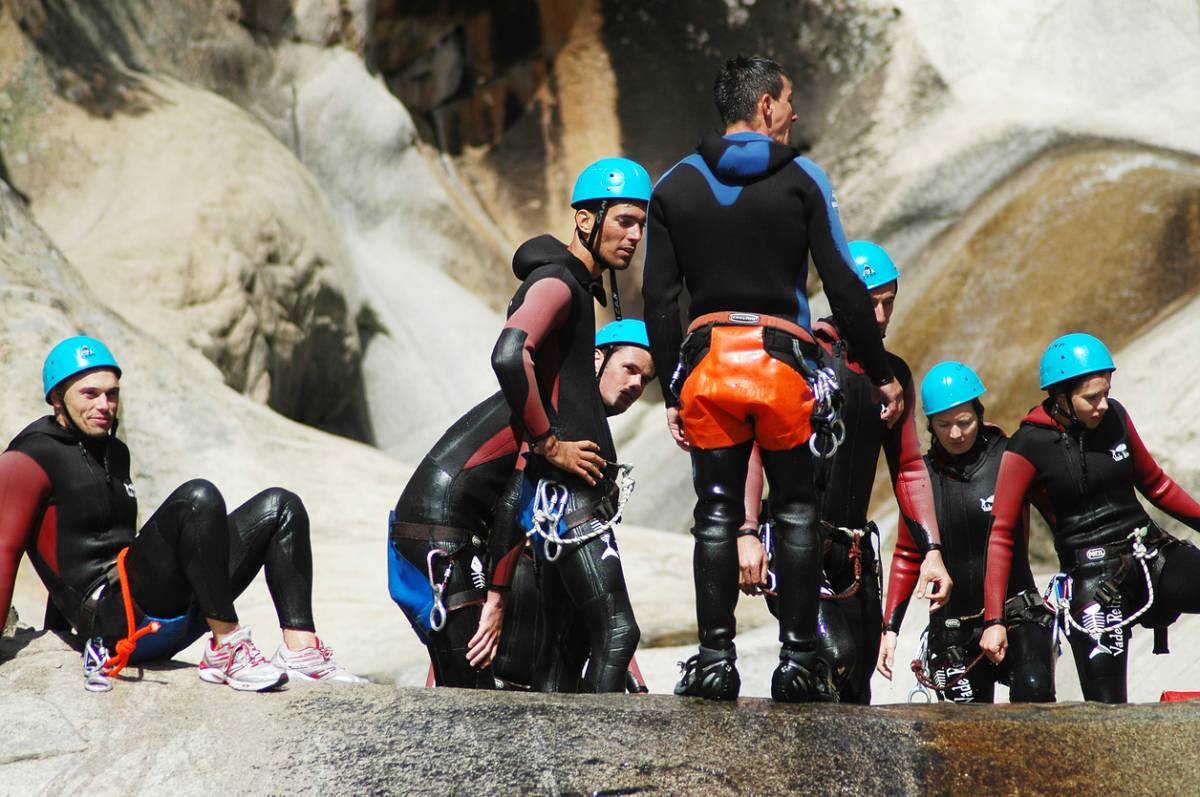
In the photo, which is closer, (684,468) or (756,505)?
(756,505)

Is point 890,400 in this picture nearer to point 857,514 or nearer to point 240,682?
point 857,514

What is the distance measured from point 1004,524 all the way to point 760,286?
6.82ft

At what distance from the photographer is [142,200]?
553 inches

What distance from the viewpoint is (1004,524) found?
6238 millimetres

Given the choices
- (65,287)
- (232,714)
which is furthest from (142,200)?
(232,714)

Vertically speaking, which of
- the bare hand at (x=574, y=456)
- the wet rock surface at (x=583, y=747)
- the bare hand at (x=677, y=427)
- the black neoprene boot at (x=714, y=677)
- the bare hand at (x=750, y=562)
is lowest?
the wet rock surface at (x=583, y=747)

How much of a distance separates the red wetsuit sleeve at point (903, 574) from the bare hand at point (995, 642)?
365 mm

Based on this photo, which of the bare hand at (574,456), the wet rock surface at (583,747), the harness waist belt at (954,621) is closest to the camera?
the wet rock surface at (583,747)

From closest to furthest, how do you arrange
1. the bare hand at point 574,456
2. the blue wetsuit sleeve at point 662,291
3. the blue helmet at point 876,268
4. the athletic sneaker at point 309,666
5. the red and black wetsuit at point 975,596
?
the blue wetsuit sleeve at point 662,291 < the bare hand at point 574,456 < the athletic sneaker at point 309,666 < the blue helmet at point 876,268 < the red and black wetsuit at point 975,596

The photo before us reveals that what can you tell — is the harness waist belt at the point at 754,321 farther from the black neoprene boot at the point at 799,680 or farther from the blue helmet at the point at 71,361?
the blue helmet at the point at 71,361

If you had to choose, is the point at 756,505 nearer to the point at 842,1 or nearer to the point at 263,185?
the point at 263,185

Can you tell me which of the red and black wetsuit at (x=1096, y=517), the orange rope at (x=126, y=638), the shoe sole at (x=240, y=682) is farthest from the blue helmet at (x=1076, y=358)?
the orange rope at (x=126, y=638)

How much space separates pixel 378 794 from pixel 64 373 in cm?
223

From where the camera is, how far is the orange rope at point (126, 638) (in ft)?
17.3
